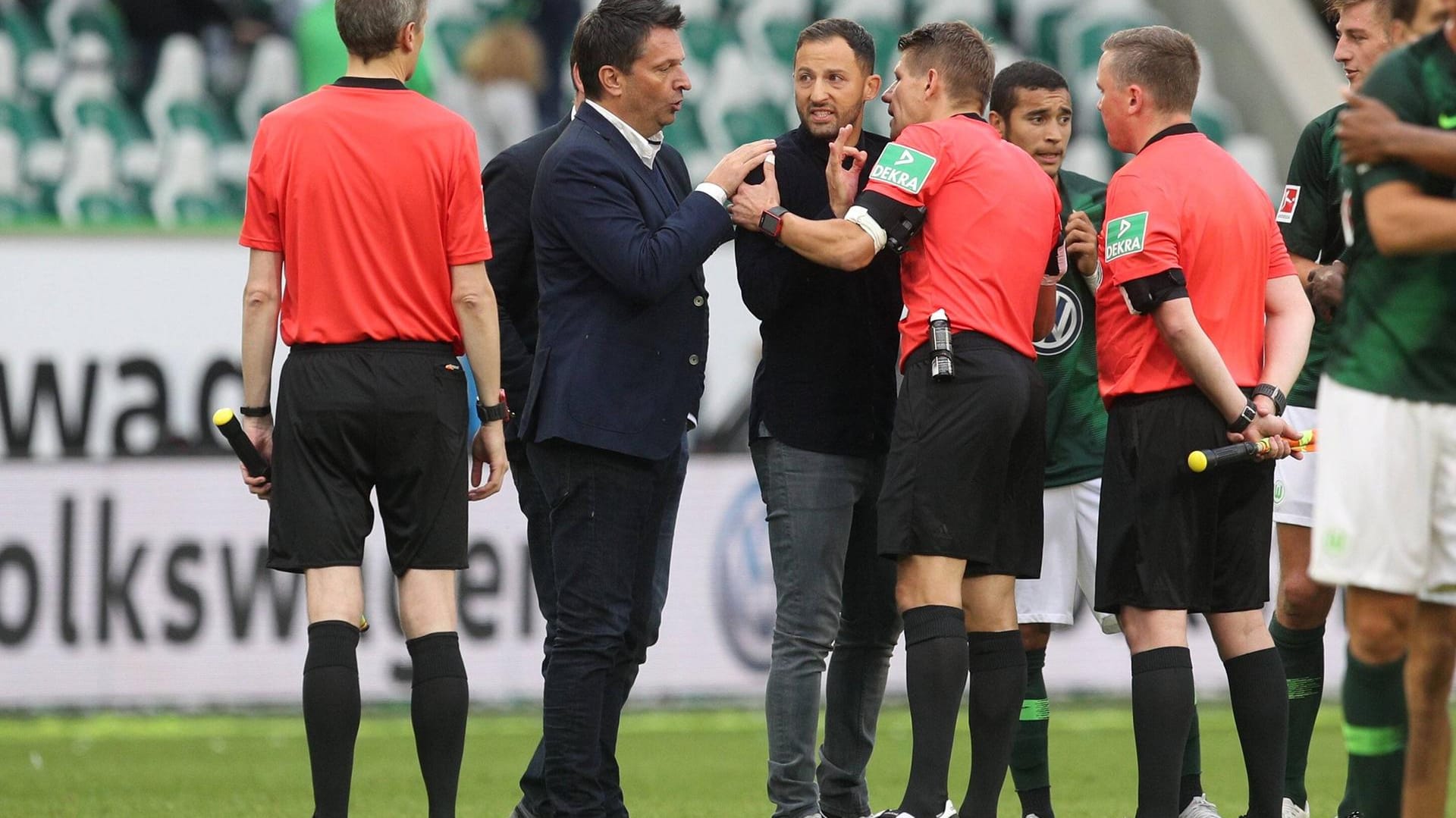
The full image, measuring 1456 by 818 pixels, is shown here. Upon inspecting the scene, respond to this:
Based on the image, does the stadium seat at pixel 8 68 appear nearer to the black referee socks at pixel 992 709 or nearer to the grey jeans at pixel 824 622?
the grey jeans at pixel 824 622

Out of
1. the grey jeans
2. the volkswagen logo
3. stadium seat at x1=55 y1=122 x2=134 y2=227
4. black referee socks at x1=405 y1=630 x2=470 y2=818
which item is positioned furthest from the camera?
stadium seat at x1=55 y1=122 x2=134 y2=227

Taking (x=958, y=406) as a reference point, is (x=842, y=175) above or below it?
above

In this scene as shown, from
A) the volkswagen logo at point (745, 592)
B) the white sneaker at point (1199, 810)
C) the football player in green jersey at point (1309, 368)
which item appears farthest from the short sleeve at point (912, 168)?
the volkswagen logo at point (745, 592)

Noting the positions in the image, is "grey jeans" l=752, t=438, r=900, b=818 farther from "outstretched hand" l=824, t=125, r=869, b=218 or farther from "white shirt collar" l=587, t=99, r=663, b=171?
"white shirt collar" l=587, t=99, r=663, b=171

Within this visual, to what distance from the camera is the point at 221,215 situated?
1003 cm

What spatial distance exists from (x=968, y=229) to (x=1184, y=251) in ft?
1.78

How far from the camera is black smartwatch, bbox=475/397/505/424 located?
180 inches

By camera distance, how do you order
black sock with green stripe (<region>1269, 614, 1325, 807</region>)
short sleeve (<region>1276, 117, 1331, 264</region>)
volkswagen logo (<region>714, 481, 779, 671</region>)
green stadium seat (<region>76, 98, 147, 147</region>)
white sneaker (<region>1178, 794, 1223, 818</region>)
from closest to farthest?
white sneaker (<region>1178, 794, 1223, 818</region>) → black sock with green stripe (<region>1269, 614, 1325, 807</region>) → short sleeve (<region>1276, 117, 1331, 264</region>) → volkswagen logo (<region>714, 481, 779, 671</region>) → green stadium seat (<region>76, 98, 147, 147</region>)

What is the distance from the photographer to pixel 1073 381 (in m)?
5.46

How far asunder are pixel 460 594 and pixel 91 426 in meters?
1.86

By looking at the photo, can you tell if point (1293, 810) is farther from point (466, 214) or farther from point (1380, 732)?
point (466, 214)

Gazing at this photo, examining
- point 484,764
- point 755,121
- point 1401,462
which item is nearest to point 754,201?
point 1401,462

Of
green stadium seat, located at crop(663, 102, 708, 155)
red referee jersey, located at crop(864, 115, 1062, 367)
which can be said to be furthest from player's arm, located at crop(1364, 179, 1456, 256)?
green stadium seat, located at crop(663, 102, 708, 155)

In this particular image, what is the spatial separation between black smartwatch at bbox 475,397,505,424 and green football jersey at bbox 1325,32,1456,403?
2.00 metres
